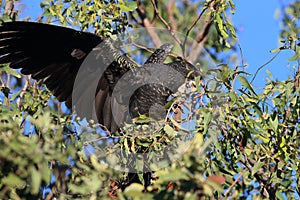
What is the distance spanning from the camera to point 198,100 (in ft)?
10.8

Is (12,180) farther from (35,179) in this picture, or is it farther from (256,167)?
(256,167)

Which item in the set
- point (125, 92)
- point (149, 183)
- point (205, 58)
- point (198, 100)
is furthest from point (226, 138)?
point (205, 58)

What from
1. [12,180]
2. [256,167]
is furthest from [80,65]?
[12,180]

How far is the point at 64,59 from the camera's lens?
4.33m

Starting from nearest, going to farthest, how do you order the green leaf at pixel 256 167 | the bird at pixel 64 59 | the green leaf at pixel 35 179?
the green leaf at pixel 35 179
the green leaf at pixel 256 167
the bird at pixel 64 59

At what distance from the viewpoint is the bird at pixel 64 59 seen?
4121mm

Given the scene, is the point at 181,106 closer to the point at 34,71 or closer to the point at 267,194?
the point at 267,194

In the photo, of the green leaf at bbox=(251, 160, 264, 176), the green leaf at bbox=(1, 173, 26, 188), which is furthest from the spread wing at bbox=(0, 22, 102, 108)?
the green leaf at bbox=(1, 173, 26, 188)

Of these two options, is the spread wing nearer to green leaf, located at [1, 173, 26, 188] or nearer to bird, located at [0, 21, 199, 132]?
bird, located at [0, 21, 199, 132]

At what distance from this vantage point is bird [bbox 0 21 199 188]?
4.12m

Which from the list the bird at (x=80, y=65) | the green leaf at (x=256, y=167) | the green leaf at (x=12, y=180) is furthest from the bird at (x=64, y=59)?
the green leaf at (x=12, y=180)

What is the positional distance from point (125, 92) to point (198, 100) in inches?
47.2

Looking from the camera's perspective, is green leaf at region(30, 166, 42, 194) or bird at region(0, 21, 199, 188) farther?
bird at region(0, 21, 199, 188)

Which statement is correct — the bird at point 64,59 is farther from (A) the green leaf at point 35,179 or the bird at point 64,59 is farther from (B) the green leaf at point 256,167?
(A) the green leaf at point 35,179
